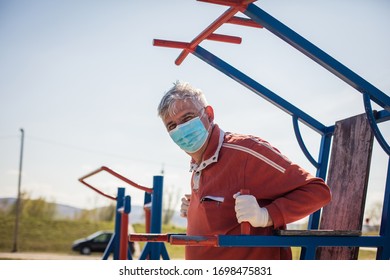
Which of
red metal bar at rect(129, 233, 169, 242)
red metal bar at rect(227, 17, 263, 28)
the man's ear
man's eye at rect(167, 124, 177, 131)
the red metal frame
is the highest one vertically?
red metal bar at rect(227, 17, 263, 28)

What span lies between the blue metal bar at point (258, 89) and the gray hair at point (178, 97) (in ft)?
2.14

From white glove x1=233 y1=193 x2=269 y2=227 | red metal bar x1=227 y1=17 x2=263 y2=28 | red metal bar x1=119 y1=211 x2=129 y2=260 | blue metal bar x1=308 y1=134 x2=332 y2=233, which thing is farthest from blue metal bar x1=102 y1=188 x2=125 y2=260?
white glove x1=233 y1=193 x2=269 y2=227

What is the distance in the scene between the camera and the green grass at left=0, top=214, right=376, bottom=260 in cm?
1532

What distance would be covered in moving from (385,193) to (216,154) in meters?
0.69

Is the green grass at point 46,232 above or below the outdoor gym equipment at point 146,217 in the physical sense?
below

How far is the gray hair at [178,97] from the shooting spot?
78.7 inches

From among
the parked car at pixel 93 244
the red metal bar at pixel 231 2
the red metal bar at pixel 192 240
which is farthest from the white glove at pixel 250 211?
the parked car at pixel 93 244

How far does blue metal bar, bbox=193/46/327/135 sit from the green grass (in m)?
12.1

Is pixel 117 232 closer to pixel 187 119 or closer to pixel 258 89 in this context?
pixel 258 89

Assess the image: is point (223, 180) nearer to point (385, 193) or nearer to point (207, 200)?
point (207, 200)

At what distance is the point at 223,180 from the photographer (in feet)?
6.09

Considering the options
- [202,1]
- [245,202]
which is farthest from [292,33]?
[245,202]

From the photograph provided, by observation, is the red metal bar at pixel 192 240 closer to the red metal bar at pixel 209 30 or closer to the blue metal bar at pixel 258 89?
the red metal bar at pixel 209 30

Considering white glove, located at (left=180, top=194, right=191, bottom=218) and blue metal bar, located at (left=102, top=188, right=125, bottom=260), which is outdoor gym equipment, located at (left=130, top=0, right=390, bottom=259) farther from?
blue metal bar, located at (left=102, top=188, right=125, bottom=260)
